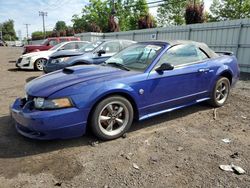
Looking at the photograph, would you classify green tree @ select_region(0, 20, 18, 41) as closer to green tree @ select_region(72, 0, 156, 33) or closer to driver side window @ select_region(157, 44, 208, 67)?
green tree @ select_region(72, 0, 156, 33)

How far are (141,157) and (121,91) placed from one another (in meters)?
1.03

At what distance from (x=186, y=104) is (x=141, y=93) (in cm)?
119

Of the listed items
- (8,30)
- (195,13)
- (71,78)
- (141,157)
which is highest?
(8,30)

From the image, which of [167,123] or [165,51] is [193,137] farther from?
[165,51]

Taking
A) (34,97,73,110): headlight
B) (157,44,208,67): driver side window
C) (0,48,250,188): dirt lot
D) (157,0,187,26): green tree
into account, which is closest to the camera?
(0,48,250,188): dirt lot

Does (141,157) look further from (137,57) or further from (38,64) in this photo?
(38,64)

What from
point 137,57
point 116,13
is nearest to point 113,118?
point 137,57

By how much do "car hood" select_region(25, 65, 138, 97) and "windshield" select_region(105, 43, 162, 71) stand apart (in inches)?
11.8

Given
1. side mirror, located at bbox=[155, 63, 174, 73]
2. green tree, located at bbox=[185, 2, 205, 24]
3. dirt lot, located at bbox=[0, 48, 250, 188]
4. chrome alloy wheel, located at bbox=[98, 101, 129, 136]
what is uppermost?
green tree, located at bbox=[185, 2, 205, 24]

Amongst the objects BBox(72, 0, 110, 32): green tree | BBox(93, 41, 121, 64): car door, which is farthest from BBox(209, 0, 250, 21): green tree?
BBox(93, 41, 121, 64): car door

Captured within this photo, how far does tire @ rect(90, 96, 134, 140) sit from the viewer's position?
11.4 ft

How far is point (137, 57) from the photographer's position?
4422 millimetres

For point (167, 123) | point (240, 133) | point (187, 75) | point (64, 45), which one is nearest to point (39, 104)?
point (167, 123)

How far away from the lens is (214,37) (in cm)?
1069
